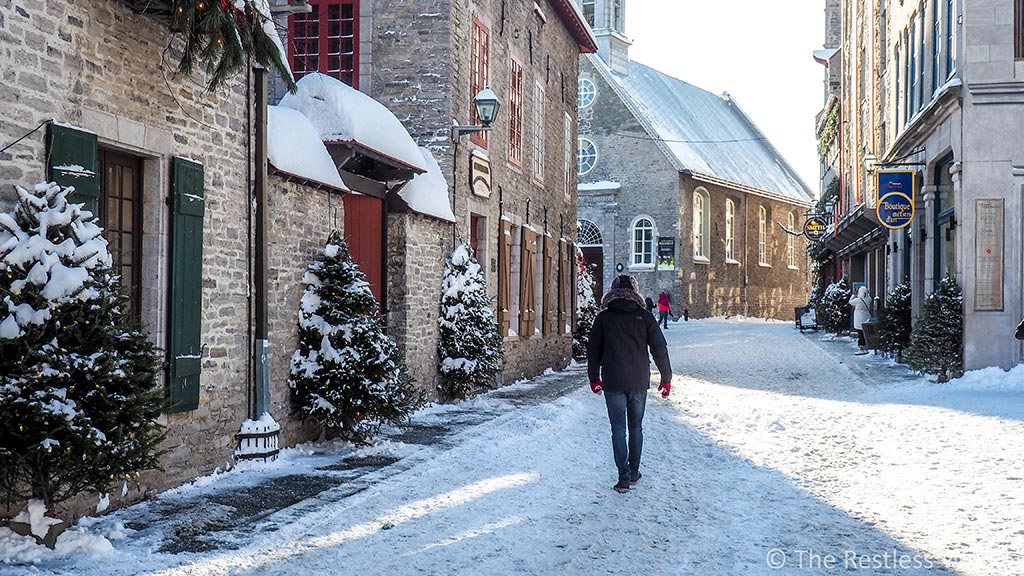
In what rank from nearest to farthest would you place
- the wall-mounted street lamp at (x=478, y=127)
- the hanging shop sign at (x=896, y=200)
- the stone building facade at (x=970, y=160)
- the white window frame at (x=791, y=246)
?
the wall-mounted street lamp at (x=478, y=127) → the stone building facade at (x=970, y=160) → the hanging shop sign at (x=896, y=200) → the white window frame at (x=791, y=246)

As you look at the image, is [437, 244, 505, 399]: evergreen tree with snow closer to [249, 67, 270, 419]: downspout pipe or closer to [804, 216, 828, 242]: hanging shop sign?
[249, 67, 270, 419]: downspout pipe

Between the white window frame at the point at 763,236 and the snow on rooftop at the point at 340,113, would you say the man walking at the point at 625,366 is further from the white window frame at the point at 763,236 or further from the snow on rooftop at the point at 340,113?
the white window frame at the point at 763,236

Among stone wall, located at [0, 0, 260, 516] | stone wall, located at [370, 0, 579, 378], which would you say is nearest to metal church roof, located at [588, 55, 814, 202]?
stone wall, located at [370, 0, 579, 378]

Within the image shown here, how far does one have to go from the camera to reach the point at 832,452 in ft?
31.7

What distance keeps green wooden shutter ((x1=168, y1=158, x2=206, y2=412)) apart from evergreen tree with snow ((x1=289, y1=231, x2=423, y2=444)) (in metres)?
1.74

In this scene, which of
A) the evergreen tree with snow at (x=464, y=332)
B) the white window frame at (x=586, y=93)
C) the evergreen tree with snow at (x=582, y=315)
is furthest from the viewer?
the white window frame at (x=586, y=93)

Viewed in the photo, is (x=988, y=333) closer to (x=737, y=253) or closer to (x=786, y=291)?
(x=737, y=253)

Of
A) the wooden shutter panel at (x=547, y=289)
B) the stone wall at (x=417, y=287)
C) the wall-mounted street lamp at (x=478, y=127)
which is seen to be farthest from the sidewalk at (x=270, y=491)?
the wooden shutter panel at (x=547, y=289)

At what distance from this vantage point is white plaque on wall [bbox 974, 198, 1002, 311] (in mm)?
14977

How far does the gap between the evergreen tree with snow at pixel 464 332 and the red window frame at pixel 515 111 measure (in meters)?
3.85

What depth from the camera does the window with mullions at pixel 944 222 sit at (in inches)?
645

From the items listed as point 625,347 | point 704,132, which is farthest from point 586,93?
point 625,347

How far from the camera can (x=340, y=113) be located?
1060cm

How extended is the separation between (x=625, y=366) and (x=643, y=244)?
34.3 meters
